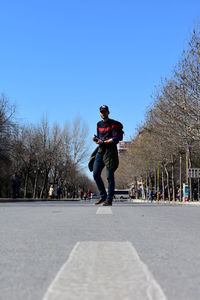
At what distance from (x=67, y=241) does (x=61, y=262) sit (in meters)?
1.33

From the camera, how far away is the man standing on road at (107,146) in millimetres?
11320

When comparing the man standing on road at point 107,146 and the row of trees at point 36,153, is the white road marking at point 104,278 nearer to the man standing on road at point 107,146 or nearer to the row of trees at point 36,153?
the man standing on road at point 107,146

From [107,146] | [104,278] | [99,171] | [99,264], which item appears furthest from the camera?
[99,171]

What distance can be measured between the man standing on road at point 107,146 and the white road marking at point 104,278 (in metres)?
7.21

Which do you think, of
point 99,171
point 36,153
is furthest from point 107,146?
point 36,153

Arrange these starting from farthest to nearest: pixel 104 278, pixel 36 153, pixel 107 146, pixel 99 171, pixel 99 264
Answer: pixel 36 153 < pixel 99 171 < pixel 107 146 < pixel 99 264 < pixel 104 278

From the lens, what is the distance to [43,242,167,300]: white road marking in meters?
2.54

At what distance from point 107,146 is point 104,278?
8649 mm

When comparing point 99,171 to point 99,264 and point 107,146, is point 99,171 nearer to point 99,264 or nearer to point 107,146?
point 107,146

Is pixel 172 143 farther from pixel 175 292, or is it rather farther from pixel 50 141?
pixel 175 292

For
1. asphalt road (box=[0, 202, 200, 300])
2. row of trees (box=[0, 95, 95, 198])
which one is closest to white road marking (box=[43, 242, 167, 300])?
asphalt road (box=[0, 202, 200, 300])

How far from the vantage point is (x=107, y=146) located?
1160cm

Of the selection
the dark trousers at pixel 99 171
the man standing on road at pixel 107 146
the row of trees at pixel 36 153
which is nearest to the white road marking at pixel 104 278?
the man standing on road at pixel 107 146

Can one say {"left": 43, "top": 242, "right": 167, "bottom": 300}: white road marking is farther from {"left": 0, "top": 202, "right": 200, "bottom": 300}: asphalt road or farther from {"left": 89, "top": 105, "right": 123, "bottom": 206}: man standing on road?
{"left": 89, "top": 105, "right": 123, "bottom": 206}: man standing on road
